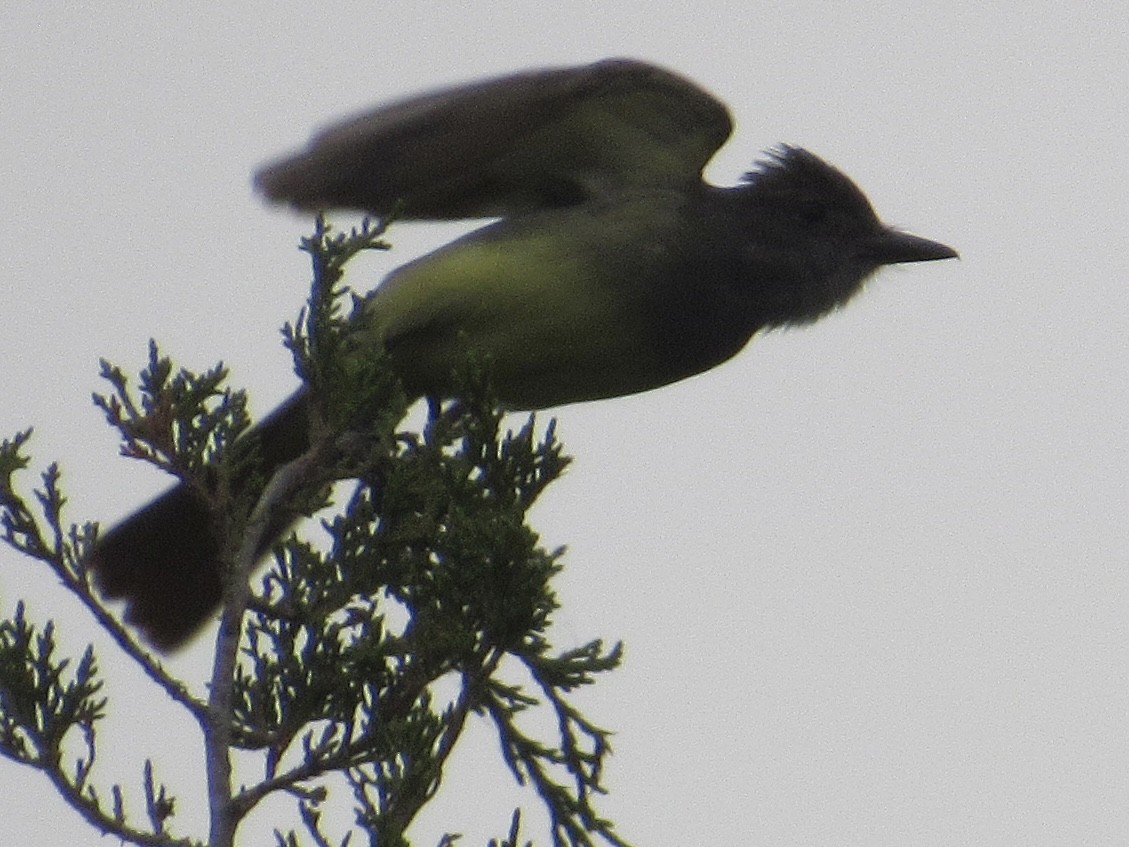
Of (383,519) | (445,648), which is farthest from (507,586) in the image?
(383,519)

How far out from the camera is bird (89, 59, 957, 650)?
4.36 metres

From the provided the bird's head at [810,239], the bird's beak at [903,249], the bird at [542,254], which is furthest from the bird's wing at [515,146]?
the bird's beak at [903,249]

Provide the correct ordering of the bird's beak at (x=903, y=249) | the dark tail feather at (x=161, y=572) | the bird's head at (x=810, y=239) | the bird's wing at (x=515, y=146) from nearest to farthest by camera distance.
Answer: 1. the bird's wing at (x=515, y=146)
2. the dark tail feather at (x=161, y=572)
3. the bird's head at (x=810, y=239)
4. the bird's beak at (x=903, y=249)

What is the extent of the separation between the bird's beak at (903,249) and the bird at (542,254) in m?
0.30

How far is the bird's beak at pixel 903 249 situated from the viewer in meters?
5.56

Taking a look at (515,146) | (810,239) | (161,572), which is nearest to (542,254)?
(515,146)

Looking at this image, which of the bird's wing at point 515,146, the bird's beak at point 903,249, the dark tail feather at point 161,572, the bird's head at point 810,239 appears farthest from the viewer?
the bird's beak at point 903,249

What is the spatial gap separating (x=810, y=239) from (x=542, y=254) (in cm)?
111

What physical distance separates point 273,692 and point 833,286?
2.87m

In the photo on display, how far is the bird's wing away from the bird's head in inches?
11.3

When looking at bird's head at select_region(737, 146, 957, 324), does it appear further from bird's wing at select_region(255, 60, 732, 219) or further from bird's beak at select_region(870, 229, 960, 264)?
bird's wing at select_region(255, 60, 732, 219)

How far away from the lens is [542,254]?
184 inches

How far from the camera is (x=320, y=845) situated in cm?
277

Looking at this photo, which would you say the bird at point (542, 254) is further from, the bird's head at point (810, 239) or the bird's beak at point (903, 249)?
the bird's beak at point (903, 249)
